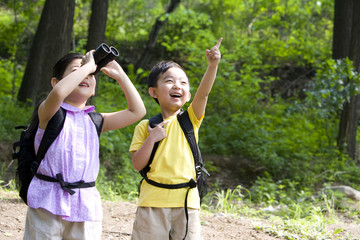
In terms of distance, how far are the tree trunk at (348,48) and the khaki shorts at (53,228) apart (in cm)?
804

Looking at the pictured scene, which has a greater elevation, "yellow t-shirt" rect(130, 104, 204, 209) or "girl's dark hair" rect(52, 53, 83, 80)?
"girl's dark hair" rect(52, 53, 83, 80)

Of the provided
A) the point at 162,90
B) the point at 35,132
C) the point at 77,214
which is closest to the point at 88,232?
the point at 77,214

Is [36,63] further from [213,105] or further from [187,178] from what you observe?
[187,178]

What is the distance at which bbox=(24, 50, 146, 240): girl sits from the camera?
7.39 ft

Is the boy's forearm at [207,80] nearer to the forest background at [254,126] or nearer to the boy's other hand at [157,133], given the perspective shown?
the boy's other hand at [157,133]

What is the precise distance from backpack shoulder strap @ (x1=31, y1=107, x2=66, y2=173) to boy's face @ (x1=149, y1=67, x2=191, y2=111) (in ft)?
2.20

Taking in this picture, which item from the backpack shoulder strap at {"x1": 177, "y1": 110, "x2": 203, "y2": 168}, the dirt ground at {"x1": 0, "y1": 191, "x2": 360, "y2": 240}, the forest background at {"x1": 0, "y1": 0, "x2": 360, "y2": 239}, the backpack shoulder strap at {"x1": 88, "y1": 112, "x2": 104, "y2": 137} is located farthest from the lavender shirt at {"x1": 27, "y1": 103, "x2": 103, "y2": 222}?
the forest background at {"x1": 0, "y1": 0, "x2": 360, "y2": 239}

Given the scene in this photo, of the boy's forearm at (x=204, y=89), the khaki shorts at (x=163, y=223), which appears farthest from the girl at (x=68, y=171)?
the boy's forearm at (x=204, y=89)

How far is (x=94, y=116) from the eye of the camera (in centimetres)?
257

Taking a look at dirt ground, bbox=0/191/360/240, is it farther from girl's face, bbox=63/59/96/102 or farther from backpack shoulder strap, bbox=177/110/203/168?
girl's face, bbox=63/59/96/102

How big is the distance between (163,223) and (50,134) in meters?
0.80

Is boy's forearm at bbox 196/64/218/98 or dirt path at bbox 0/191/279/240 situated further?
dirt path at bbox 0/191/279/240

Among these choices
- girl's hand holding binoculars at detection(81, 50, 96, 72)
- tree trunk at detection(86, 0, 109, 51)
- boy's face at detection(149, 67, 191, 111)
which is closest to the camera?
girl's hand holding binoculars at detection(81, 50, 96, 72)

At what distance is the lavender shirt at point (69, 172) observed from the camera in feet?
7.39
